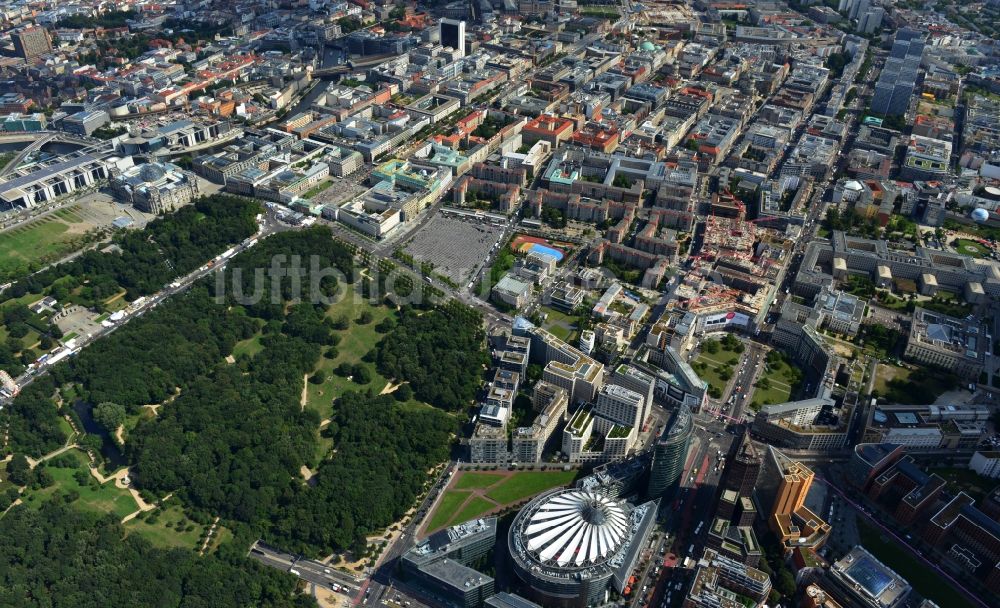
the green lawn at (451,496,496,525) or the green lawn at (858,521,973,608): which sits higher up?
the green lawn at (858,521,973,608)

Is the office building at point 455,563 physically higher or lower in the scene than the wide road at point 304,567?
higher

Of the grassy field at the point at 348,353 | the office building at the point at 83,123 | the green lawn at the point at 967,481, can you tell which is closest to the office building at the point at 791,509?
the green lawn at the point at 967,481

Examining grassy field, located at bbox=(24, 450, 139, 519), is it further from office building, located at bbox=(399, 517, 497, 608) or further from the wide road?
office building, located at bbox=(399, 517, 497, 608)

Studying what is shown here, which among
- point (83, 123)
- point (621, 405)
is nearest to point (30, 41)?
point (83, 123)

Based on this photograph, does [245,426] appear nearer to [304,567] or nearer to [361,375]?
[361,375]

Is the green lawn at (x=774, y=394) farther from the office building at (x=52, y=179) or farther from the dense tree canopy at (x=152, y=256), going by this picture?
the office building at (x=52, y=179)

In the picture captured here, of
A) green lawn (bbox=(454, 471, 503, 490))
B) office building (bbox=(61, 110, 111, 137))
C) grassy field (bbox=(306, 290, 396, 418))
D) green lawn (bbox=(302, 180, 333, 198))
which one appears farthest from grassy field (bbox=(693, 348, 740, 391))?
office building (bbox=(61, 110, 111, 137))
